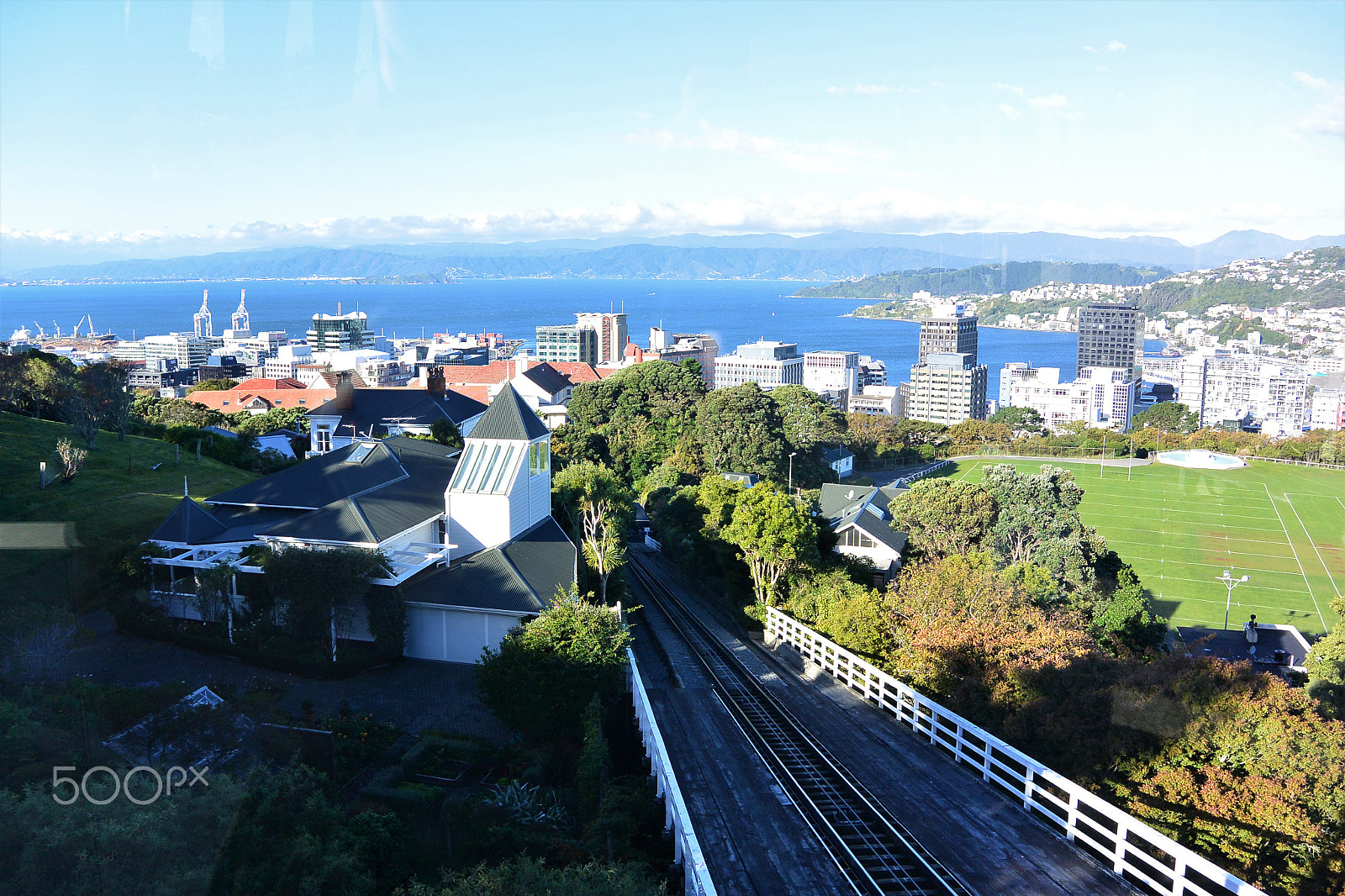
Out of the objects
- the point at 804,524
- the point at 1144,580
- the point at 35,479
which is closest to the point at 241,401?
the point at 35,479

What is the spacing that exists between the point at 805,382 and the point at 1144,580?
95.5 metres

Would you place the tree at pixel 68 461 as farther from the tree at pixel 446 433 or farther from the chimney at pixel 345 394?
the chimney at pixel 345 394

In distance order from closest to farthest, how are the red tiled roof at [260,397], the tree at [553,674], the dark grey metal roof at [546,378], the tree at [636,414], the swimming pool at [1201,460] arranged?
1. the tree at [553,674]
2. the tree at [636,414]
3. the dark grey metal roof at [546,378]
4. the red tiled roof at [260,397]
5. the swimming pool at [1201,460]

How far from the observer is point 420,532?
1916 centimetres

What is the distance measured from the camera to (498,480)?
1900 cm

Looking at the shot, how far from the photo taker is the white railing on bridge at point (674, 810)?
734 centimetres

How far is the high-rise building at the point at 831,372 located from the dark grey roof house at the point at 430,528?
106 metres

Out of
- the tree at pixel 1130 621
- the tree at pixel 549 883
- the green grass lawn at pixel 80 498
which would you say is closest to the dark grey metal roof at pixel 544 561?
the green grass lawn at pixel 80 498

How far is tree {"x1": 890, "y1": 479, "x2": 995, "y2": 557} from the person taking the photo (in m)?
25.4

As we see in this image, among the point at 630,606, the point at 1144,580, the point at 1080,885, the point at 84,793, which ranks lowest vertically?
the point at 1144,580

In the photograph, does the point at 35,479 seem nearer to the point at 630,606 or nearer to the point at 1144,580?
the point at 630,606

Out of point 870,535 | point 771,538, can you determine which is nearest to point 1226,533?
point 870,535

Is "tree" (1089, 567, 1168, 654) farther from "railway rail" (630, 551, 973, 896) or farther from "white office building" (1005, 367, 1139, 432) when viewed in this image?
"white office building" (1005, 367, 1139, 432)

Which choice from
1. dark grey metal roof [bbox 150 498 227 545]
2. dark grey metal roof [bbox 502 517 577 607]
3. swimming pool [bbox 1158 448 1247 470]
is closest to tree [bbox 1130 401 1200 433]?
swimming pool [bbox 1158 448 1247 470]
